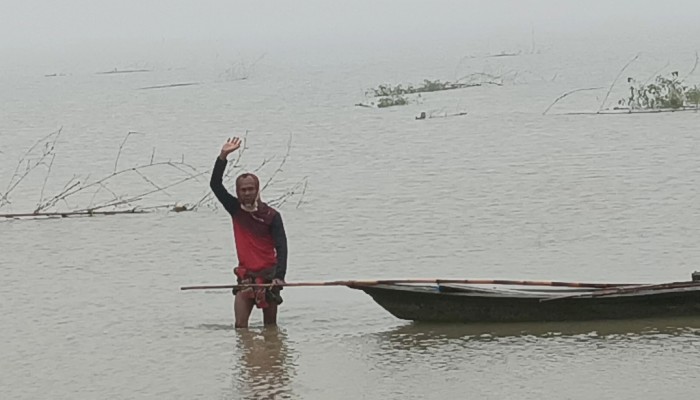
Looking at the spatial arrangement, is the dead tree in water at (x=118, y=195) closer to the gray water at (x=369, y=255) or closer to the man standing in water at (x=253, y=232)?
the gray water at (x=369, y=255)

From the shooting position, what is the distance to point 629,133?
2241 cm

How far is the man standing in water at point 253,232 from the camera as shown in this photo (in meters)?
8.41

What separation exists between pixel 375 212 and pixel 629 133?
817 centimetres

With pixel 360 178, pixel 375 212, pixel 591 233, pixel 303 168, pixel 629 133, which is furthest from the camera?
pixel 629 133

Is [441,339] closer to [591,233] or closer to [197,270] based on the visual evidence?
[197,270]

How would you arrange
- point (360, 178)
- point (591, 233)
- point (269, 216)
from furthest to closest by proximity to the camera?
point (360, 178)
point (591, 233)
point (269, 216)

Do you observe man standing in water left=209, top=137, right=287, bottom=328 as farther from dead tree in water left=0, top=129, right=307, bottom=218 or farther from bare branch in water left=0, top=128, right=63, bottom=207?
bare branch in water left=0, top=128, right=63, bottom=207

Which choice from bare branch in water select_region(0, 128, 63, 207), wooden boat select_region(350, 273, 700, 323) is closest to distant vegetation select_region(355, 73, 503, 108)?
bare branch in water select_region(0, 128, 63, 207)

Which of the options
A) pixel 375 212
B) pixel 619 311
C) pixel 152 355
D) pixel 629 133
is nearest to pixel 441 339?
pixel 619 311

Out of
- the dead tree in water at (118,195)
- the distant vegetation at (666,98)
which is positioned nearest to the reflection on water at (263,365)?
the dead tree in water at (118,195)

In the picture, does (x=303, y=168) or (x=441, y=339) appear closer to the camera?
(x=441, y=339)

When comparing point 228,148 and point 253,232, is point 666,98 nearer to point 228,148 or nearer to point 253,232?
point 253,232

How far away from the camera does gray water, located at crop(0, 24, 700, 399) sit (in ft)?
26.5

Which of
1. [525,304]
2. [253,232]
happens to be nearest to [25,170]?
[253,232]
